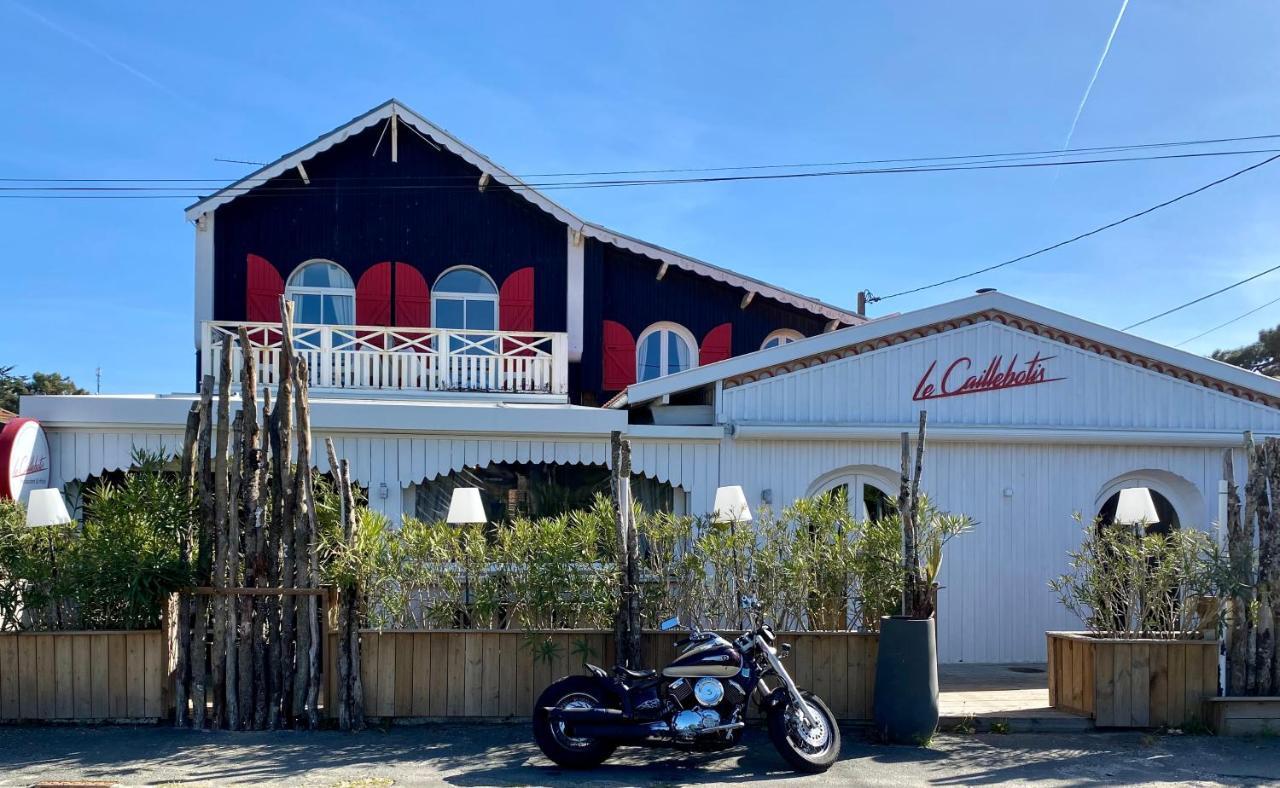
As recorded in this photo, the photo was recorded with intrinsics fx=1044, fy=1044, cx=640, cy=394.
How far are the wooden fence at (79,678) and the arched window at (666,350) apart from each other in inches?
419

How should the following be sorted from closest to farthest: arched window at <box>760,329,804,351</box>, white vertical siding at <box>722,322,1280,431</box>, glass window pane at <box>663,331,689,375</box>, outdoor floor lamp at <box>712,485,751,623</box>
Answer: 1. outdoor floor lamp at <box>712,485,751,623</box>
2. white vertical siding at <box>722,322,1280,431</box>
3. glass window pane at <box>663,331,689,375</box>
4. arched window at <box>760,329,804,351</box>

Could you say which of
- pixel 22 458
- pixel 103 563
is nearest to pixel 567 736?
pixel 103 563

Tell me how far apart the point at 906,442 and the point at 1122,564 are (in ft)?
6.65

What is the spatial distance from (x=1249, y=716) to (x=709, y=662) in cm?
440

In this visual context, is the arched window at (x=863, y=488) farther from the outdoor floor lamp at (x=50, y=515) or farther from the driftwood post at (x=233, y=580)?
the outdoor floor lamp at (x=50, y=515)

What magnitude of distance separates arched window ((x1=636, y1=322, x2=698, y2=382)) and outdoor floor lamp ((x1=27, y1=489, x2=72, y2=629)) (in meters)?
10.5

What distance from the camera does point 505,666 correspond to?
8320 mm

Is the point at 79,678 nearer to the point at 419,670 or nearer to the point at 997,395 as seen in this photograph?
the point at 419,670

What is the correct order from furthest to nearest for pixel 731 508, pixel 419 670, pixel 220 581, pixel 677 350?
1. pixel 677 350
2. pixel 731 508
3. pixel 419 670
4. pixel 220 581

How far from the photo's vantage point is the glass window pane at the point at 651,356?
17.7m

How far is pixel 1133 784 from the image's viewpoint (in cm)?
695

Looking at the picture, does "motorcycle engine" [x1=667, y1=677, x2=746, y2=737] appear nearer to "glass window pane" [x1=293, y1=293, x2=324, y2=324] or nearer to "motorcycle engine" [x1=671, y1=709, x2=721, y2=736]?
Result: "motorcycle engine" [x1=671, y1=709, x2=721, y2=736]

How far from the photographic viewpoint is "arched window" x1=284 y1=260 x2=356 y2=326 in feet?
54.3

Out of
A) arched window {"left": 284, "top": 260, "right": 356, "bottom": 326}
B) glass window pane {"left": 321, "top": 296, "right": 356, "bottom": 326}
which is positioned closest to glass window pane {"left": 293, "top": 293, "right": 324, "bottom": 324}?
arched window {"left": 284, "top": 260, "right": 356, "bottom": 326}
